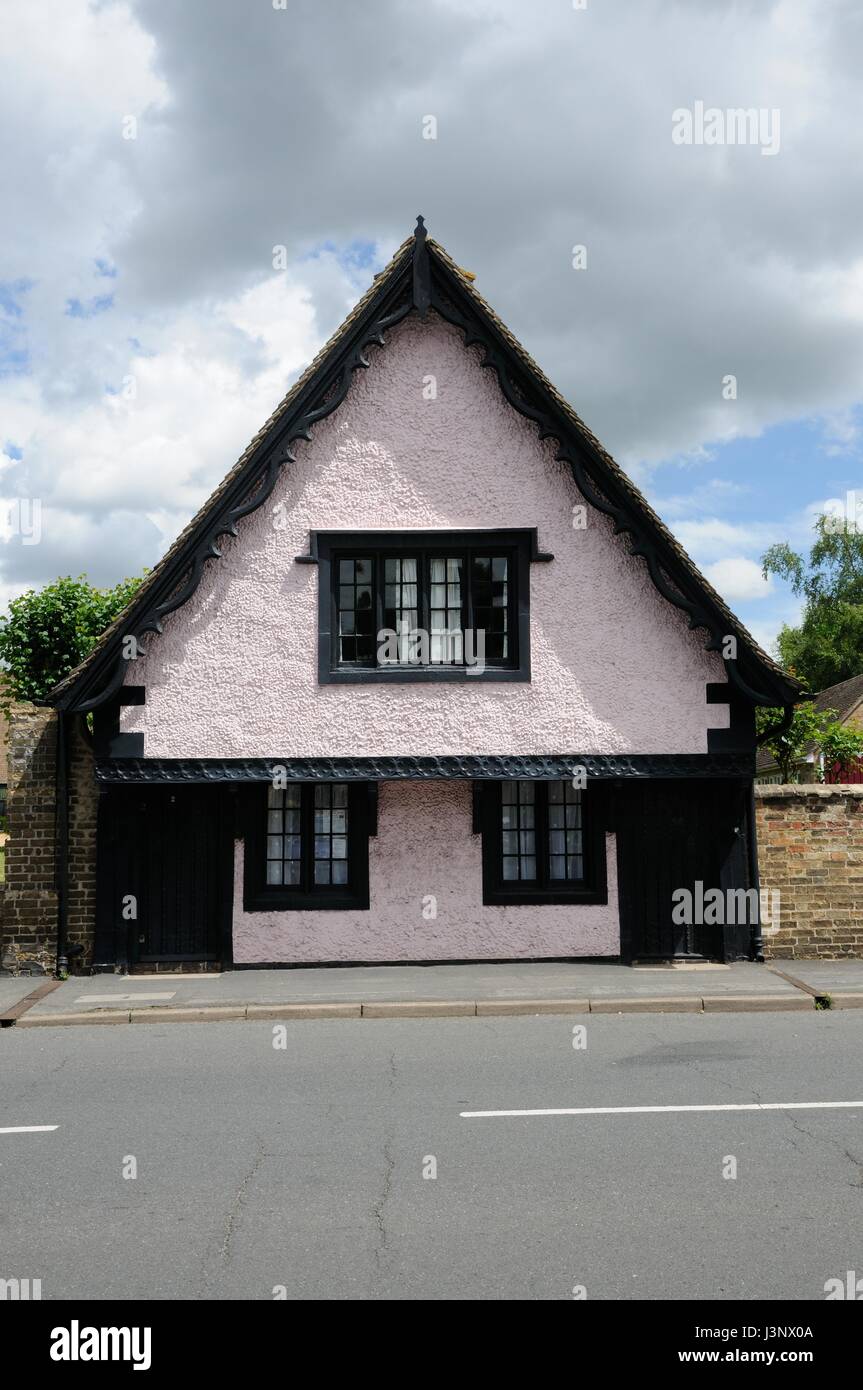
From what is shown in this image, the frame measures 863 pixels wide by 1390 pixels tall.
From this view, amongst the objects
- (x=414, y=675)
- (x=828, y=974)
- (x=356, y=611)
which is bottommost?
(x=828, y=974)

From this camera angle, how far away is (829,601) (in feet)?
188

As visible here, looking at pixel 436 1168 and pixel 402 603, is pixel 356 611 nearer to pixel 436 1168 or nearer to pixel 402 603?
pixel 402 603

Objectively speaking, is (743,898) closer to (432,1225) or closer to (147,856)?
(147,856)

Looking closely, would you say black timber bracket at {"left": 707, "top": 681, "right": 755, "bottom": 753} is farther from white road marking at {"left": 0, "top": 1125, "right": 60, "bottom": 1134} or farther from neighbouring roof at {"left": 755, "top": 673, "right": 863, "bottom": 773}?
neighbouring roof at {"left": 755, "top": 673, "right": 863, "bottom": 773}

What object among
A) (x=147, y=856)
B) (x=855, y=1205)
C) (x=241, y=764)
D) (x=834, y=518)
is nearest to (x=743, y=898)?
(x=241, y=764)

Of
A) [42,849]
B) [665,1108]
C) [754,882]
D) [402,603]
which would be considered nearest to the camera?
[665,1108]

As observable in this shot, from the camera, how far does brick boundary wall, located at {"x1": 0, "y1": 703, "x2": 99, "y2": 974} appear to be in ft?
44.2

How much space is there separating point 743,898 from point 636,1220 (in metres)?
8.87

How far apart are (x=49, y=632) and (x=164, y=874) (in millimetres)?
8806

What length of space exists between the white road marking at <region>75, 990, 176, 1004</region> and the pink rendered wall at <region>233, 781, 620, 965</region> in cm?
161

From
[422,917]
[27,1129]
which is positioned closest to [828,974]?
[422,917]

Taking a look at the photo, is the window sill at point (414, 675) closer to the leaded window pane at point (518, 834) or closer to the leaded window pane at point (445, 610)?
the leaded window pane at point (445, 610)

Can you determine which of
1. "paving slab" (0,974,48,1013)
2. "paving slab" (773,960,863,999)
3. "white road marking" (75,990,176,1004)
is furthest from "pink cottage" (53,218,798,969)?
"white road marking" (75,990,176,1004)

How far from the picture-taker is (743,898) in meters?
13.9
